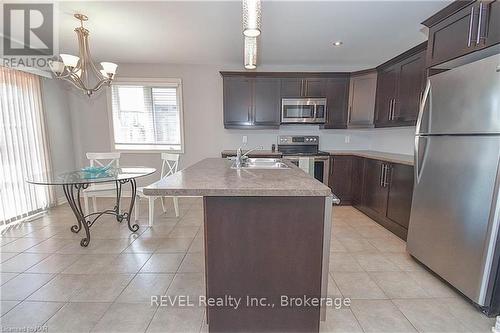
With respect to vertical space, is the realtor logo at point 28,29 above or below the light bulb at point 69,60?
above

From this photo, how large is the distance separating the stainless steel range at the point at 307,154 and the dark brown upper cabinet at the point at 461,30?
1.98m

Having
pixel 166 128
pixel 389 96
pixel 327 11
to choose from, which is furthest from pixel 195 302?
pixel 389 96

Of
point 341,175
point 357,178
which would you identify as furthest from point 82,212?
point 357,178

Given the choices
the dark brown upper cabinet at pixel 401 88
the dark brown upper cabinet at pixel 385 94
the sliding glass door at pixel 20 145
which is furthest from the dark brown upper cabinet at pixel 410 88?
the sliding glass door at pixel 20 145

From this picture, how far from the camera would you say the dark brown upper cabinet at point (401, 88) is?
2828 mm

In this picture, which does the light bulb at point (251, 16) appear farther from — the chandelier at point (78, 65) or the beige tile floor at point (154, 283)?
the beige tile floor at point (154, 283)

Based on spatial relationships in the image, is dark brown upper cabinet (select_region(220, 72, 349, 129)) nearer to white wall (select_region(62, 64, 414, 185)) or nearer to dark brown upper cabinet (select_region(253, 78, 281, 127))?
dark brown upper cabinet (select_region(253, 78, 281, 127))

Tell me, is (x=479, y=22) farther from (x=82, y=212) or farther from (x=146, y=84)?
(x=146, y=84)

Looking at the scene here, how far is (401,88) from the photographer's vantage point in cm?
317

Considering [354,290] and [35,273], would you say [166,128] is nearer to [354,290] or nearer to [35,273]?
[35,273]

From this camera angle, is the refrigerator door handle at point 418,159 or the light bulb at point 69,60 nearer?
the refrigerator door handle at point 418,159

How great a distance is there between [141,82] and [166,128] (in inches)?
35.4

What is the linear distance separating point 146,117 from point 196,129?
3.10 ft

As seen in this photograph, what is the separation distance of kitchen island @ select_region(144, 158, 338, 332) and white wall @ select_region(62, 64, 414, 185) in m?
3.04
